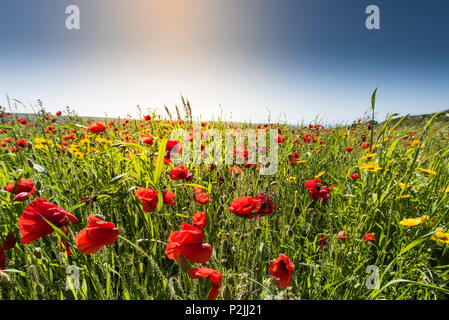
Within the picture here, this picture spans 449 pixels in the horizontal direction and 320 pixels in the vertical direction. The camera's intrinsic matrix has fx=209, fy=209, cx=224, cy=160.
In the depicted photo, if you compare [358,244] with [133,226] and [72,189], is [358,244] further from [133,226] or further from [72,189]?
[72,189]

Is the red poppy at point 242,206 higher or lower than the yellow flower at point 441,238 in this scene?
higher

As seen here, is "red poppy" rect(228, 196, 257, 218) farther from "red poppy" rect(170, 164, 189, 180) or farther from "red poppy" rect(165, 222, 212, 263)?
"red poppy" rect(170, 164, 189, 180)

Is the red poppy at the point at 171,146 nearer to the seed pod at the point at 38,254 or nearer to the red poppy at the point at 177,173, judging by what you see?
the red poppy at the point at 177,173

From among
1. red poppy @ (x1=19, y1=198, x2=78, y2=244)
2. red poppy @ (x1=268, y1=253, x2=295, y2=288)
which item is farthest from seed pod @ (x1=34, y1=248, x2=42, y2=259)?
red poppy @ (x1=268, y1=253, x2=295, y2=288)

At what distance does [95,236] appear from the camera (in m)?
0.62

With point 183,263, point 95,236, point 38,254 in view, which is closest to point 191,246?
point 183,263

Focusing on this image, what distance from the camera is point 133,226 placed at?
1.36 metres

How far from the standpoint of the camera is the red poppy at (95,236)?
62cm

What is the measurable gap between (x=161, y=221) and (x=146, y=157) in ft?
1.57

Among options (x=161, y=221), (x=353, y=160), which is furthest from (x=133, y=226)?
(x=353, y=160)

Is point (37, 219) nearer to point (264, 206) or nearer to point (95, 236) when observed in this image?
point (95, 236)

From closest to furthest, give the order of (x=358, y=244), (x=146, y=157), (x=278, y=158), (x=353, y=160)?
(x=358, y=244) < (x=146, y=157) < (x=353, y=160) < (x=278, y=158)

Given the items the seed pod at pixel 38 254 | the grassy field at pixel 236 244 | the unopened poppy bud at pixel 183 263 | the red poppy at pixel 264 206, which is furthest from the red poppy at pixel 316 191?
the seed pod at pixel 38 254
